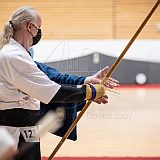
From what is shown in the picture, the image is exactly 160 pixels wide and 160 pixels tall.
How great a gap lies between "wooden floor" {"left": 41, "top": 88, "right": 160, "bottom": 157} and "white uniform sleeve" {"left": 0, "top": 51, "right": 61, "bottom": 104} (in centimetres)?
171

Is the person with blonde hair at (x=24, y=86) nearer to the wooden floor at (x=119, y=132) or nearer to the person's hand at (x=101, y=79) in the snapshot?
the person's hand at (x=101, y=79)

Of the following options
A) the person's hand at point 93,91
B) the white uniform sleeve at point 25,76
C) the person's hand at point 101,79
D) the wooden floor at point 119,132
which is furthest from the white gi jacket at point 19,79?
the wooden floor at point 119,132

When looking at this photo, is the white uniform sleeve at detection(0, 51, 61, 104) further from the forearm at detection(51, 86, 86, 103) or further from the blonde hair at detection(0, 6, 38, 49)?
the blonde hair at detection(0, 6, 38, 49)

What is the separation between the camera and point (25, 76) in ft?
5.90

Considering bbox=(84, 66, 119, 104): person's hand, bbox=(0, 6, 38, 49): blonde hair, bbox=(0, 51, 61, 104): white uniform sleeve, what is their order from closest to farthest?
bbox=(0, 51, 61, 104): white uniform sleeve
bbox=(0, 6, 38, 49): blonde hair
bbox=(84, 66, 119, 104): person's hand

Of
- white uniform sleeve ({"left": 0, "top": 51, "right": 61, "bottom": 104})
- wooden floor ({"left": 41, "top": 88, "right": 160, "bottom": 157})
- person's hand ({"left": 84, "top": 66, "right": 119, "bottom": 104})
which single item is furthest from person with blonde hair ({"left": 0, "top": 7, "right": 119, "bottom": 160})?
wooden floor ({"left": 41, "top": 88, "right": 160, "bottom": 157})

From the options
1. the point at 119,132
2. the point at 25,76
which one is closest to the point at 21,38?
the point at 25,76

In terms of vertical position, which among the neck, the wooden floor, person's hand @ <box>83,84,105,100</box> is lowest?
the wooden floor

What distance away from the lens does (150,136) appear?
4.19 meters

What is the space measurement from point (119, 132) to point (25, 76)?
2774 millimetres

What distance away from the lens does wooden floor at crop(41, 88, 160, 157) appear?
142 inches

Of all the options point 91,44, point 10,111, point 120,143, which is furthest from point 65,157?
point 91,44

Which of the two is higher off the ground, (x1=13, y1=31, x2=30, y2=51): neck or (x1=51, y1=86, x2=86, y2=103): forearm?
(x1=13, y1=31, x2=30, y2=51): neck

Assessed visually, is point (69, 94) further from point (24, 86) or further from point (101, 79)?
point (101, 79)
